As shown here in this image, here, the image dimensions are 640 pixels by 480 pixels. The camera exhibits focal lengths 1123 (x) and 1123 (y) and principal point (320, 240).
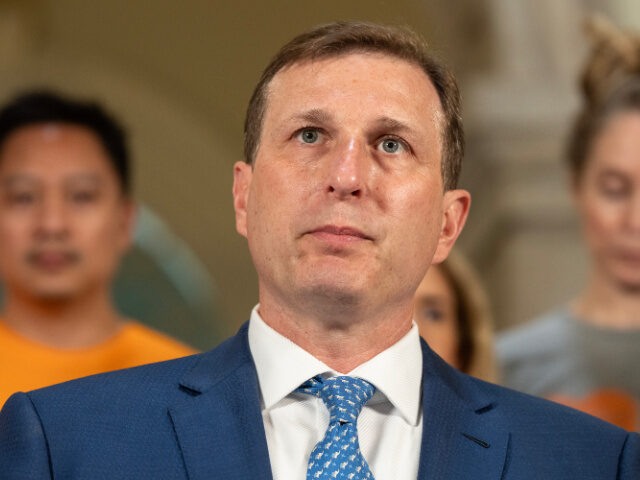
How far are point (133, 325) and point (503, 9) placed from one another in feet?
7.63

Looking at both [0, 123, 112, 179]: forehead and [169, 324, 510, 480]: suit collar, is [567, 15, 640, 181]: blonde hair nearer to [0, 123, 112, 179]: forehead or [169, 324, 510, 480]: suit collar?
[0, 123, 112, 179]: forehead

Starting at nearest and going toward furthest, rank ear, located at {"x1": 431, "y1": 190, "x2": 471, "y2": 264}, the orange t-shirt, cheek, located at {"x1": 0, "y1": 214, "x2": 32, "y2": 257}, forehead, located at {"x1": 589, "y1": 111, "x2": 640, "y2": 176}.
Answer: ear, located at {"x1": 431, "y1": 190, "x2": 471, "y2": 264}, the orange t-shirt, cheek, located at {"x1": 0, "y1": 214, "x2": 32, "y2": 257}, forehead, located at {"x1": 589, "y1": 111, "x2": 640, "y2": 176}

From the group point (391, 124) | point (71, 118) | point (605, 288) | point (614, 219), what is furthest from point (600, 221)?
point (391, 124)

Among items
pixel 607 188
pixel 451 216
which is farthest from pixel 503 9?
pixel 451 216

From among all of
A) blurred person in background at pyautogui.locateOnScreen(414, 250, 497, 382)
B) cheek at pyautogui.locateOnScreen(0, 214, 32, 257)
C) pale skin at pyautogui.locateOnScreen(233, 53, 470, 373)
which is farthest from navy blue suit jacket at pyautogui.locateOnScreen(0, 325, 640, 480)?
cheek at pyautogui.locateOnScreen(0, 214, 32, 257)

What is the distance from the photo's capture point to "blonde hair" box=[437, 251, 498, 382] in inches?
125

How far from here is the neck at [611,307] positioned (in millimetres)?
3789

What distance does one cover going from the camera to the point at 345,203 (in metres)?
1.76

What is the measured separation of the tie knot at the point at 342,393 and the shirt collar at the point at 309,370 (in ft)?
0.05

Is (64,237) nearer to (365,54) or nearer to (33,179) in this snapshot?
(33,179)

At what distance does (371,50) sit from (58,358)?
4.26 feet

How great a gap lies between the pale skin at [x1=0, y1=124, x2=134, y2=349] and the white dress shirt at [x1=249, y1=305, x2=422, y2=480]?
1270mm

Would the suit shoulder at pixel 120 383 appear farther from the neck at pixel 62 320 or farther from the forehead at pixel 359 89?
the neck at pixel 62 320

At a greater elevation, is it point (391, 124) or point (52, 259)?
point (52, 259)
